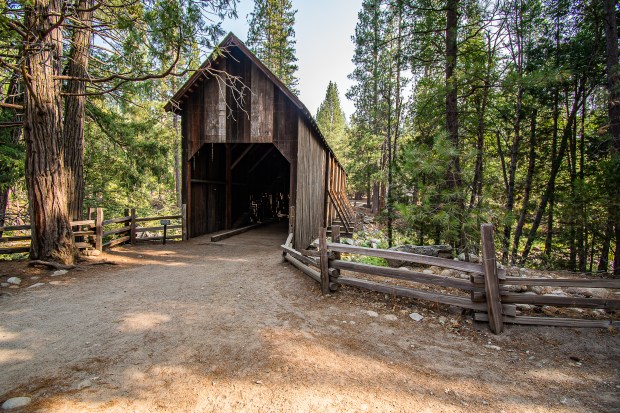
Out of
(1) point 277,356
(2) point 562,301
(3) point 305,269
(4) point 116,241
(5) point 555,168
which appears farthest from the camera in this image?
(5) point 555,168

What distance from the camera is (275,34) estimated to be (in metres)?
24.4

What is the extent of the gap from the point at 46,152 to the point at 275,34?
74.6ft

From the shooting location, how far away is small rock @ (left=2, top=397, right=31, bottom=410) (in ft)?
8.02

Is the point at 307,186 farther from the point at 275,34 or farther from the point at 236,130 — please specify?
the point at 275,34

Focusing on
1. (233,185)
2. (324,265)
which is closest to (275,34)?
(233,185)

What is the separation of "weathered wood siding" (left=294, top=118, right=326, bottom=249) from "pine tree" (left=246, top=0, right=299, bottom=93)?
14.9 meters

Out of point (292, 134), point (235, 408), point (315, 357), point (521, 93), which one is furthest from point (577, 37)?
point (235, 408)

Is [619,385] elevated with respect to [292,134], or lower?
lower

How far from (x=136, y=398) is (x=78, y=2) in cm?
953

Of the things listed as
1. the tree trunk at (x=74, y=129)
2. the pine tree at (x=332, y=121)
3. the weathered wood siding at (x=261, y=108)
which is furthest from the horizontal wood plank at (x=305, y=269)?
the pine tree at (x=332, y=121)

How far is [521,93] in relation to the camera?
28.7 ft

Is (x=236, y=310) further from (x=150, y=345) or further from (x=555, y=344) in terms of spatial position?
(x=555, y=344)

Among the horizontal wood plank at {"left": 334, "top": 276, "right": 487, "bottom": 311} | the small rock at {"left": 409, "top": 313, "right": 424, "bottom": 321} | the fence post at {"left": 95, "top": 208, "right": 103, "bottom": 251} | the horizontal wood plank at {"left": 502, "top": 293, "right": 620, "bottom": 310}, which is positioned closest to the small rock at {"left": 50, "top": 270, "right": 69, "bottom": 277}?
the fence post at {"left": 95, "top": 208, "right": 103, "bottom": 251}

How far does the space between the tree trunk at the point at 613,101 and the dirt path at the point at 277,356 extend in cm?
438
